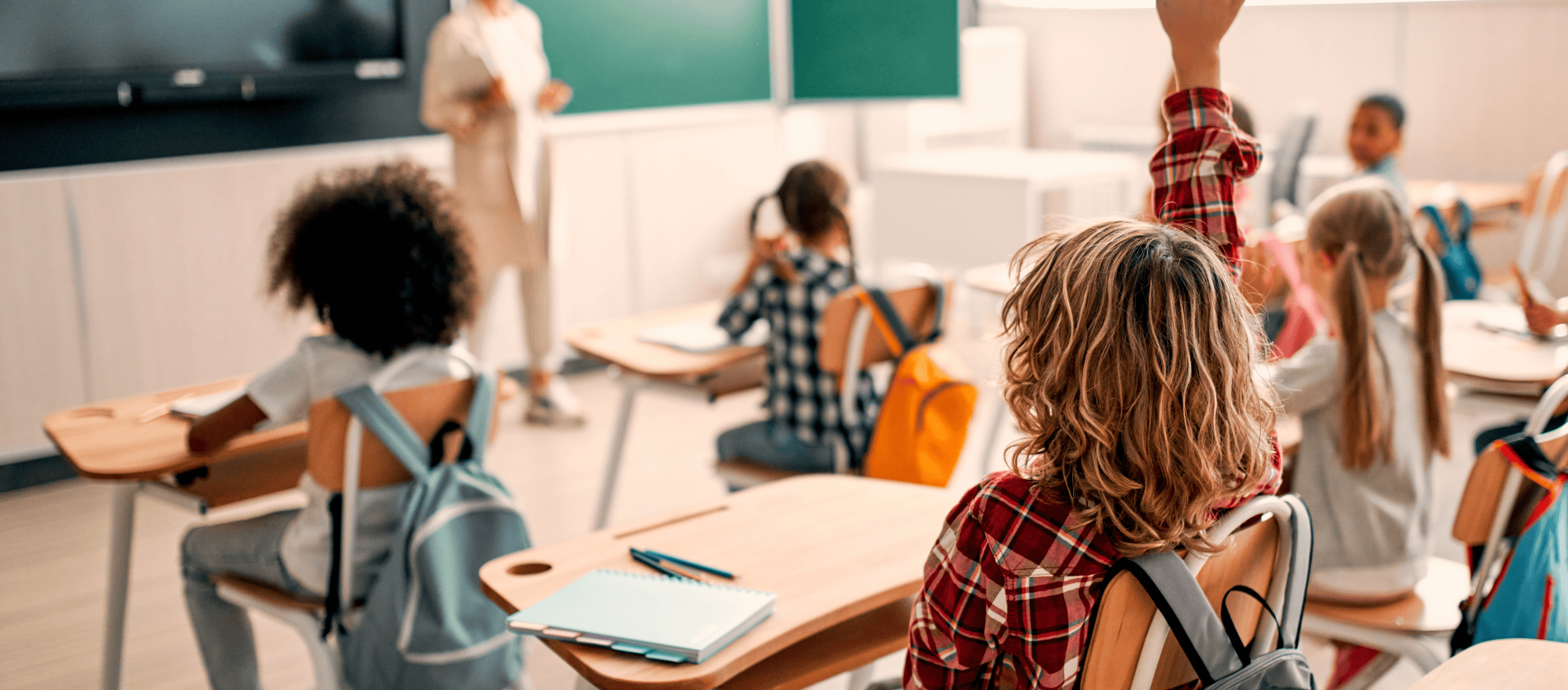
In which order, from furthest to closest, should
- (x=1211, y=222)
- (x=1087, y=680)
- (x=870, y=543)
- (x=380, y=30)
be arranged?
1. (x=380, y=30)
2. (x=870, y=543)
3. (x=1211, y=222)
4. (x=1087, y=680)

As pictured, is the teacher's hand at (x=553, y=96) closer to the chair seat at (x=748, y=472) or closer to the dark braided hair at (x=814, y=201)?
the dark braided hair at (x=814, y=201)

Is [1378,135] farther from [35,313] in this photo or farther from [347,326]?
[35,313]

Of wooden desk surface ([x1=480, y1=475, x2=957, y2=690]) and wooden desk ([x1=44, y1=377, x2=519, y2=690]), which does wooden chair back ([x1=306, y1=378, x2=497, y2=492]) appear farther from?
wooden desk surface ([x1=480, y1=475, x2=957, y2=690])

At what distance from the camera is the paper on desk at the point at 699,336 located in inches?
108

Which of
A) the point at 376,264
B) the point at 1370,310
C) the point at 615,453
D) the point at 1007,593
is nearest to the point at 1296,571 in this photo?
the point at 1007,593

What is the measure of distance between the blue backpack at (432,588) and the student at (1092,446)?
2.97ft

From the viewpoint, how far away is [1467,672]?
113 cm

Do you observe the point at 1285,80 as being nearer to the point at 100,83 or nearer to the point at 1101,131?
the point at 1101,131

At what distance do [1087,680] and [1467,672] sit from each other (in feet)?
1.18

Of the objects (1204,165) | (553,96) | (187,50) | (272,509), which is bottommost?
(272,509)

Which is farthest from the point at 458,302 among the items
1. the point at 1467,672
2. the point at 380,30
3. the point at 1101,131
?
the point at 1101,131

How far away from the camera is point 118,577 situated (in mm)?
2271

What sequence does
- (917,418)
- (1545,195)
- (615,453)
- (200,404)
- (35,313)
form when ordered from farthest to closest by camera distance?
(1545,195) < (35,313) < (615,453) < (917,418) < (200,404)

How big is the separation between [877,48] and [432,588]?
12.0 feet
